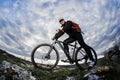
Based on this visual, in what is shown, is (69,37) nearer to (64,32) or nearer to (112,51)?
(64,32)

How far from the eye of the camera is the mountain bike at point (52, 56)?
60.3ft

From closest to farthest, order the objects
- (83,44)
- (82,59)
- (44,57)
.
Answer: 1. (44,57)
2. (83,44)
3. (82,59)

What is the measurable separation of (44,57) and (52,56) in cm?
40

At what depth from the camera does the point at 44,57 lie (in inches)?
731

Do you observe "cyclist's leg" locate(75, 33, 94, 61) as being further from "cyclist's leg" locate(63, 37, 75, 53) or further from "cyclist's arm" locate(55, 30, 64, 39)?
"cyclist's arm" locate(55, 30, 64, 39)

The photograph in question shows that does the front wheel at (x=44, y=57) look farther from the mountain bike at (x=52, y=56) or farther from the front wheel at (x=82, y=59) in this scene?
the front wheel at (x=82, y=59)

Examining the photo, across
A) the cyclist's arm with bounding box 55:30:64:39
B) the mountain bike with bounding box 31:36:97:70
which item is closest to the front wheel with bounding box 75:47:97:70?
the mountain bike with bounding box 31:36:97:70

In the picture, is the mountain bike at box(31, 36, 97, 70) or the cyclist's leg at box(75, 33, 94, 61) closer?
the mountain bike at box(31, 36, 97, 70)

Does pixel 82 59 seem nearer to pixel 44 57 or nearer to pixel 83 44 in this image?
pixel 83 44

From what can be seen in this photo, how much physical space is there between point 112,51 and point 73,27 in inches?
92.0

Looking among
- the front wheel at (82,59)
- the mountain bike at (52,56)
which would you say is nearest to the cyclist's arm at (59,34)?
the mountain bike at (52,56)

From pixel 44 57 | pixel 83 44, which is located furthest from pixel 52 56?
pixel 83 44

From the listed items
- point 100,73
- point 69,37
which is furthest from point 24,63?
A: point 100,73

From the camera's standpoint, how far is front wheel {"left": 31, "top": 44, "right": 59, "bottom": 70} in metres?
18.3
